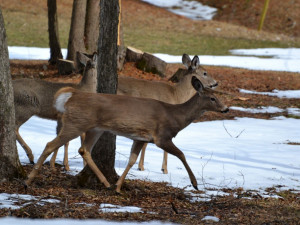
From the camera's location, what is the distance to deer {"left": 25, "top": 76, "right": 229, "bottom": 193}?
21.1 feet

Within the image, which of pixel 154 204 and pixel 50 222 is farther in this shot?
pixel 154 204

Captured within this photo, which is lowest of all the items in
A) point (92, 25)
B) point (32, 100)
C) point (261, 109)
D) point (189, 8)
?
point (261, 109)

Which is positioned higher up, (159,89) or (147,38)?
(159,89)

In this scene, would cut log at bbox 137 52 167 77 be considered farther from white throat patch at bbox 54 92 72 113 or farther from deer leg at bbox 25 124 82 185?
deer leg at bbox 25 124 82 185

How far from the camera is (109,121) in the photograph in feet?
21.3

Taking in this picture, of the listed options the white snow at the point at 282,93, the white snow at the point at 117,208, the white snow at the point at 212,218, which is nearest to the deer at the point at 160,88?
the white snow at the point at 117,208

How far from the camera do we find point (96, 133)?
6855 mm

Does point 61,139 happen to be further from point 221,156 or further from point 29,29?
point 29,29

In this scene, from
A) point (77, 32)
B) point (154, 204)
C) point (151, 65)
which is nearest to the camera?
point (154, 204)

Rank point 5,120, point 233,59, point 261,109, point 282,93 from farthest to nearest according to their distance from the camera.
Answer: point 233,59, point 282,93, point 261,109, point 5,120

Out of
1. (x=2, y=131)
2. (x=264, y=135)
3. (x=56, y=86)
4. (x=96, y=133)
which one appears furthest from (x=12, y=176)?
(x=264, y=135)

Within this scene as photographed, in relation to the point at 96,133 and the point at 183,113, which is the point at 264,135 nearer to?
the point at 183,113

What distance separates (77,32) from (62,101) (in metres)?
10.4

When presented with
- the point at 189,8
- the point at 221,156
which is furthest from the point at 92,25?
the point at 189,8
